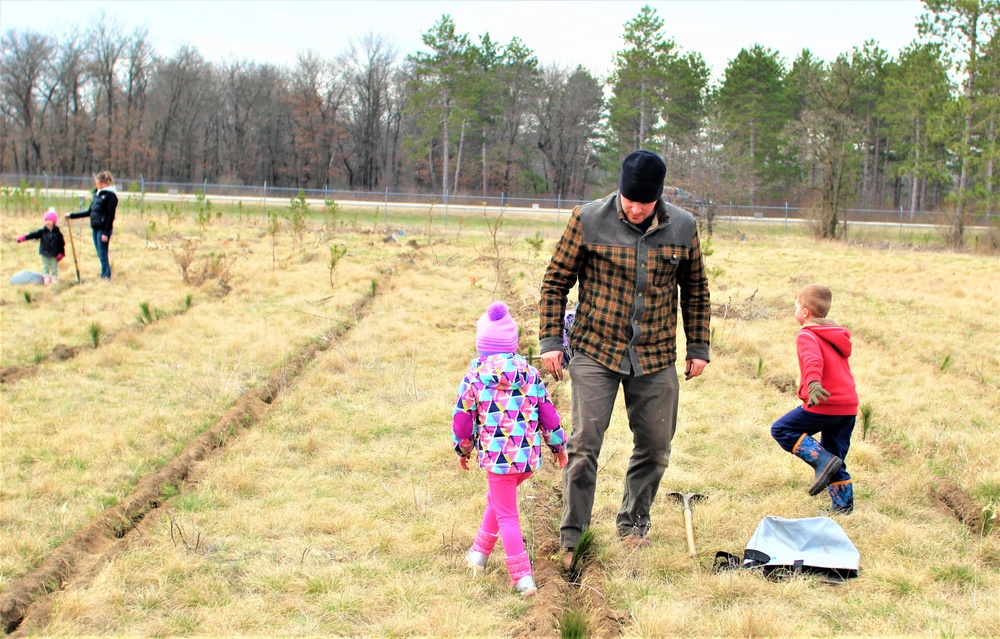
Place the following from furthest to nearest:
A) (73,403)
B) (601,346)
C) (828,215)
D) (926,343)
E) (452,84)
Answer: (452,84) < (828,215) < (926,343) < (73,403) < (601,346)

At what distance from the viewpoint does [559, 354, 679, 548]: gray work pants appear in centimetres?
371

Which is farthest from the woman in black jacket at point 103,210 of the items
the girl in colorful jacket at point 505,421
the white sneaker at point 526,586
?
the white sneaker at point 526,586

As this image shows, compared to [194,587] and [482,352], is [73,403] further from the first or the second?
[482,352]

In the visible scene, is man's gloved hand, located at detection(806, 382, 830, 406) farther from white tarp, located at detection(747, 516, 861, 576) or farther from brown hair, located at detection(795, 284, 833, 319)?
white tarp, located at detection(747, 516, 861, 576)

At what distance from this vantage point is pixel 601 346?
373 cm

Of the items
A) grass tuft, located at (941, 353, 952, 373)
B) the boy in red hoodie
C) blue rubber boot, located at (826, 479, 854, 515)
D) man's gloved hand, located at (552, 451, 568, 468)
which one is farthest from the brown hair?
grass tuft, located at (941, 353, 952, 373)

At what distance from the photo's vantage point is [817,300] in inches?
174

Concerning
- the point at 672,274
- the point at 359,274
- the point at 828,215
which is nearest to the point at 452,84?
the point at 828,215

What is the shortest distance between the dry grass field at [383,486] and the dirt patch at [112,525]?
2 centimetres

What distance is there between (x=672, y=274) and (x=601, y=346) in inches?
18.9

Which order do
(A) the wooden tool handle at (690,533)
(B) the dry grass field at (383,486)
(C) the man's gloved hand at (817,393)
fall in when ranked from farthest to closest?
(C) the man's gloved hand at (817,393) → (A) the wooden tool handle at (690,533) → (B) the dry grass field at (383,486)

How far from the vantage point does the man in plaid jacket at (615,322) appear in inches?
146

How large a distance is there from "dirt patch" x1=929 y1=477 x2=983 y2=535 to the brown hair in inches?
51.3

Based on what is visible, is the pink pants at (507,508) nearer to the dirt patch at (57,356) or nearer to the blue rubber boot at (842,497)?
the blue rubber boot at (842,497)
